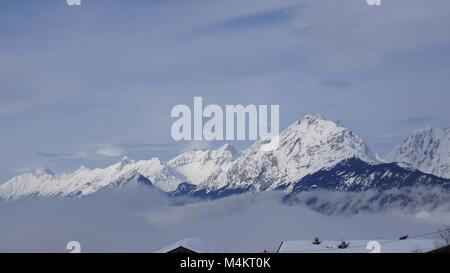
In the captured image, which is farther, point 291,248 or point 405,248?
point 291,248
